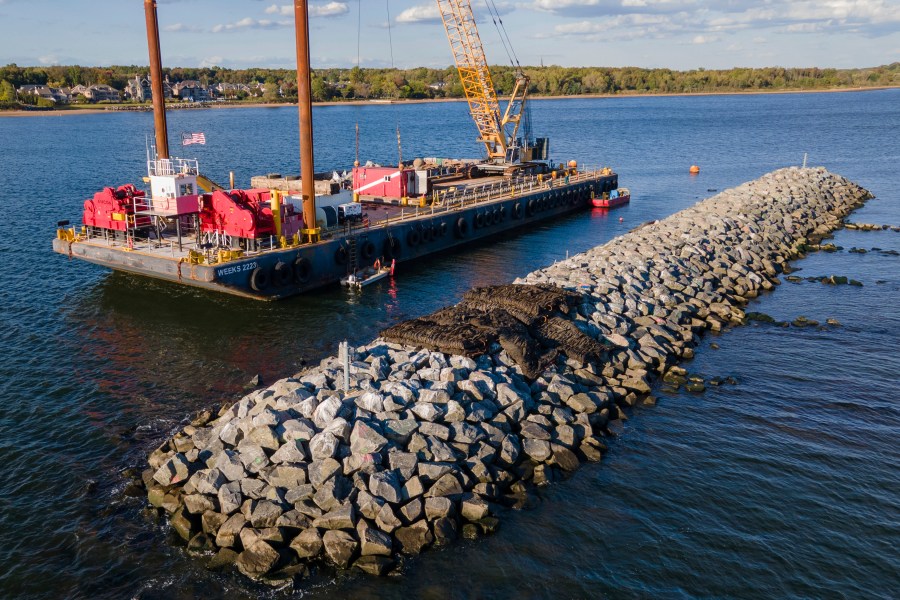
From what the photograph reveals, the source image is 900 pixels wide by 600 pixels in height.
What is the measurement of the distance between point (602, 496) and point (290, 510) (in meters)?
7.01

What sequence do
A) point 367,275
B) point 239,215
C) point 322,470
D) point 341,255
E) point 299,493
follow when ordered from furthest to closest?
point 367,275 < point 341,255 < point 239,215 < point 322,470 < point 299,493

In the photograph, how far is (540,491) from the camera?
51.8 ft

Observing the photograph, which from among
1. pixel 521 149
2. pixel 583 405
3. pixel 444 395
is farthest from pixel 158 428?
pixel 521 149

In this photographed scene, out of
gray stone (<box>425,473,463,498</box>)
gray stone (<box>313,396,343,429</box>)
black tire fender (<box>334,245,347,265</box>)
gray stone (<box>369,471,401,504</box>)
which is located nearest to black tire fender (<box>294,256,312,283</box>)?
black tire fender (<box>334,245,347,265</box>)

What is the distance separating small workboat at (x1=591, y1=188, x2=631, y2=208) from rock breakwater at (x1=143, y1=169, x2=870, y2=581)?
32.5 metres

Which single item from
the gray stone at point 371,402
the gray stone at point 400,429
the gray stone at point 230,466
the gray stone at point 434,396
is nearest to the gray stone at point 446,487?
the gray stone at point 400,429

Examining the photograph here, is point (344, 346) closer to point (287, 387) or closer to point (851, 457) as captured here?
point (287, 387)

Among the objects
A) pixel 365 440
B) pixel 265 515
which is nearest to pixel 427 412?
pixel 365 440

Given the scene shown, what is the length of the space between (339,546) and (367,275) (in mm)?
21398

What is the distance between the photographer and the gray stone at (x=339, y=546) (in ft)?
43.2

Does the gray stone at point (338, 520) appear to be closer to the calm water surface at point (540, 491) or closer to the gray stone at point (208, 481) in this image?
the calm water surface at point (540, 491)

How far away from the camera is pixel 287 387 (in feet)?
57.9

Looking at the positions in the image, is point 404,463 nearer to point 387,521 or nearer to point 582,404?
point 387,521

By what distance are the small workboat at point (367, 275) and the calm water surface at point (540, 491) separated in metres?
0.90
